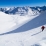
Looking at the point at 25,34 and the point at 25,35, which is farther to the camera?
the point at 25,34

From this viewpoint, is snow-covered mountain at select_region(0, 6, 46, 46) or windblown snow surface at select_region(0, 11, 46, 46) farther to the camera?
snow-covered mountain at select_region(0, 6, 46, 46)

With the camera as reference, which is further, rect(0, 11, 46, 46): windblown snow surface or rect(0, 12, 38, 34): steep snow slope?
rect(0, 12, 38, 34): steep snow slope

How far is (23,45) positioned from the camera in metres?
9.04

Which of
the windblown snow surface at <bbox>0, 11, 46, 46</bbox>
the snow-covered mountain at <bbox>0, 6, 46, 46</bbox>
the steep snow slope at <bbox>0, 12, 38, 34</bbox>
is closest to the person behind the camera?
the windblown snow surface at <bbox>0, 11, 46, 46</bbox>

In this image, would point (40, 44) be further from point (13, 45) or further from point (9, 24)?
point (9, 24)

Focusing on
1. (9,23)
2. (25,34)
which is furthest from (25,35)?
(9,23)

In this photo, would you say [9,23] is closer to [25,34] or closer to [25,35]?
[25,34]

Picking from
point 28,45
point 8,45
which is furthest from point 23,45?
point 8,45

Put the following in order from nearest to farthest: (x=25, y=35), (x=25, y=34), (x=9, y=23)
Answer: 1. (x=25, y=35)
2. (x=25, y=34)
3. (x=9, y=23)

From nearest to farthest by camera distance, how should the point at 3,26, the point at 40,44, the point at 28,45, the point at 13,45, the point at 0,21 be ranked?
the point at 40,44 → the point at 28,45 → the point at 13,45 → the point at 3,26 → the point at 0,21

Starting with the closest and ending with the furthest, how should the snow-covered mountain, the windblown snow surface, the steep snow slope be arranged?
the windblown snow surface < the snow-covered mountain < the steep snow slope

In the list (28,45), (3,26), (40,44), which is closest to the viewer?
(40,44)

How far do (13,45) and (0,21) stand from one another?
66.5 ft

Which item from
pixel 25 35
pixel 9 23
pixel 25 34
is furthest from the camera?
pixel 9 23
